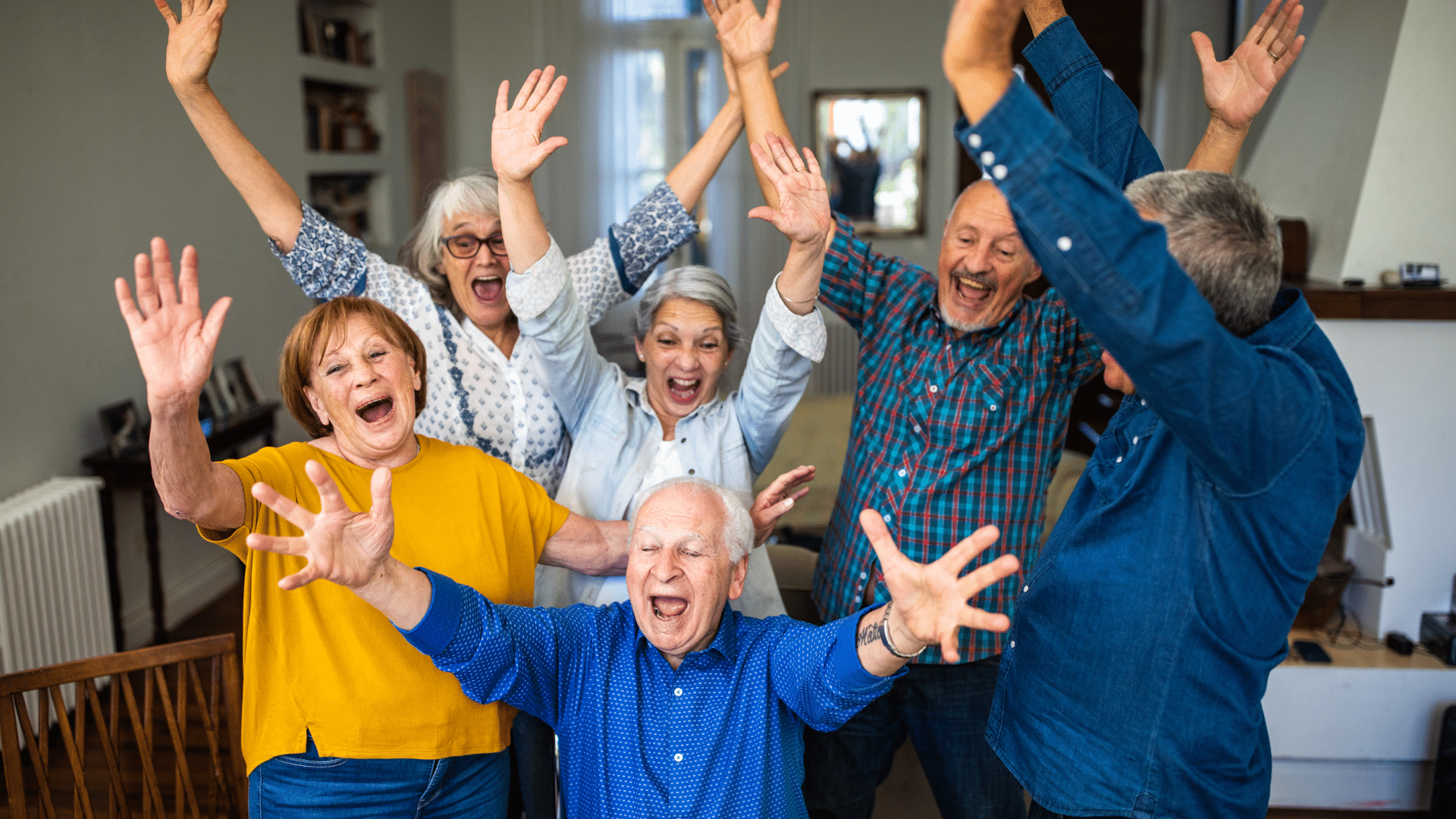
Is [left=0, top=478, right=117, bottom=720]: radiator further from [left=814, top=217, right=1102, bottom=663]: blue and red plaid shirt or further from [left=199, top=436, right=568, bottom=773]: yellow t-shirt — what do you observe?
[left=814, top=217, right=1102, bottom=663]: blue and red plaid shirt

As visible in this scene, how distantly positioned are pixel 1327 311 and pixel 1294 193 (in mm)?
726

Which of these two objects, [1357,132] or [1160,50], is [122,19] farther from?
[1160,50]

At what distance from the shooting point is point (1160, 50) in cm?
→ 631

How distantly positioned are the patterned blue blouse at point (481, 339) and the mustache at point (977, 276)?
1.96 ft

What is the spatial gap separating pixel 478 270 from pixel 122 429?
2.34 metres

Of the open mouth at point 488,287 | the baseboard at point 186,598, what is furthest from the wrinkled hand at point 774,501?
the baseboard at point 186,598

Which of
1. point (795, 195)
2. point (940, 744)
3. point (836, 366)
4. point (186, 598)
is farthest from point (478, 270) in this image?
point (836, 366)

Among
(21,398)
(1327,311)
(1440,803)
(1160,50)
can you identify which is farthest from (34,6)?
(1160,50)

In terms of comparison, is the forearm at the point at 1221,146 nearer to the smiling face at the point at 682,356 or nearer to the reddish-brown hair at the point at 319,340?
the smiling face at the point at 682,356

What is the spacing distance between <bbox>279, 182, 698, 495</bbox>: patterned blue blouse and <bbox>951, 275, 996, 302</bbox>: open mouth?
1.96 ft

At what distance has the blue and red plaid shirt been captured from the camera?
1.80 m

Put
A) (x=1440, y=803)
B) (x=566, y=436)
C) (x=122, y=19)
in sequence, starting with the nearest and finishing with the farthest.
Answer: (x=566, y=436), (x=1440, y=803), (x=122, y=19)

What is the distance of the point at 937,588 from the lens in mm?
1224

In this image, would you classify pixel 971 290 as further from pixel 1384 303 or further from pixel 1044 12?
pixel 1384 303
